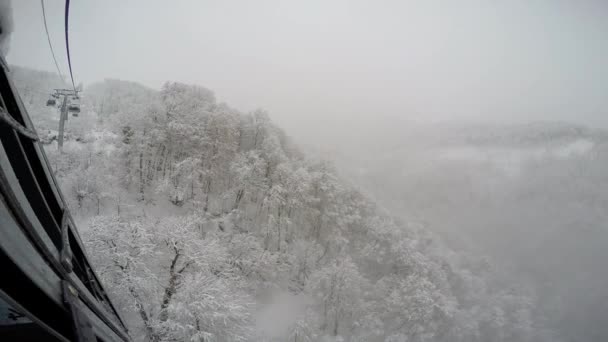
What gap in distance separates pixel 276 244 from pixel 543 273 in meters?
90.0

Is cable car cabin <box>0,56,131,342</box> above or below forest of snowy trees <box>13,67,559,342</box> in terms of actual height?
above

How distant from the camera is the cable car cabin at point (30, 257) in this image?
4.66 feet

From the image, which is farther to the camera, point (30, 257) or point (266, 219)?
point (266, 219)

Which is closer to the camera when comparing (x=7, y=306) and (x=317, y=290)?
(x=7, y=306)

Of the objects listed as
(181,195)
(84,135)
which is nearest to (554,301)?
(181,195)

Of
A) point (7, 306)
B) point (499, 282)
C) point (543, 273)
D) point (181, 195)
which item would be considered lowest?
point (543, 273)

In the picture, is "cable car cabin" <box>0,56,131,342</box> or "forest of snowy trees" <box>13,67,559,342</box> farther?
"forest of snowy trees" <box>13,67,559,342</box>

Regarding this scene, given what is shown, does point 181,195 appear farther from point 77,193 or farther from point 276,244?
point 276,244

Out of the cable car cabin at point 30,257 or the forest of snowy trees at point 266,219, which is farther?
the forest of snowy trees at point 266,219

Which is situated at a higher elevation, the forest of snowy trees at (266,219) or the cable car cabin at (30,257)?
the cable car cabin at (30,257)

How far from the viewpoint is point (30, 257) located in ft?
5.23

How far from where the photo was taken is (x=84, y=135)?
72.8 ft

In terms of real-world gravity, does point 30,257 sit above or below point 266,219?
above

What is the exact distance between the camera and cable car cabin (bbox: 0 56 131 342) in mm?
1419
